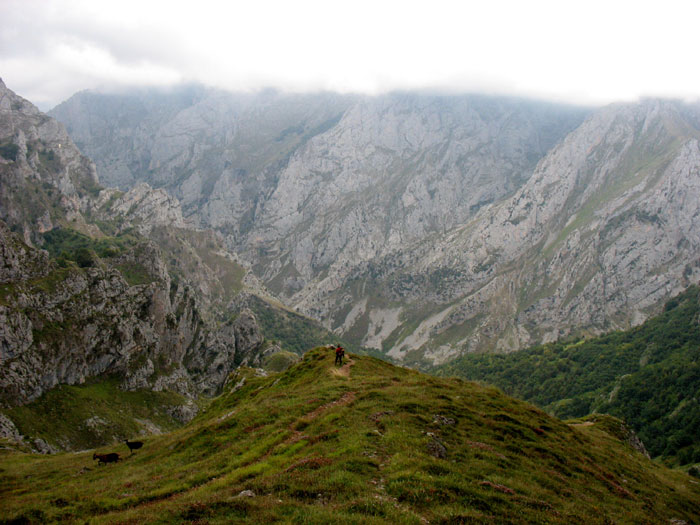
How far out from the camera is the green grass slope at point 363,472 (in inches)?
733

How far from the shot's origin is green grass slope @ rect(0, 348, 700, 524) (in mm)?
18625

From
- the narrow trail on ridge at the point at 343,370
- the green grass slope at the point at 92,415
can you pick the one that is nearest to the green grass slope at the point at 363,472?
the narrow trail on ridge at the point at 343,370

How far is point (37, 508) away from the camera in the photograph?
66.5 ft

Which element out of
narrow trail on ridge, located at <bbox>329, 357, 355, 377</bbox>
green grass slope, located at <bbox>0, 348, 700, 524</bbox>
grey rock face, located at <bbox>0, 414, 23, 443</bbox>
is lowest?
grey rock face, located at <bbox>0, 414, 23, 443</bbox>

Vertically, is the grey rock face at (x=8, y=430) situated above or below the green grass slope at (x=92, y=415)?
above

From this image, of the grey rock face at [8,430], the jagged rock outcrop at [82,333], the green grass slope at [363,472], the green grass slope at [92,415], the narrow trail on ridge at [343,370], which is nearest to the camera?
the green grass slope at [363,472]

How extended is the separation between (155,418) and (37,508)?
10905 centimetres

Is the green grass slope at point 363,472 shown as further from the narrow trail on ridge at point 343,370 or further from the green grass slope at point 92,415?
the green grass slope at point 92,415

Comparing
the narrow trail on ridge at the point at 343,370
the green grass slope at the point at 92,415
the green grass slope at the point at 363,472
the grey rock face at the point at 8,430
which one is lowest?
the green grass slope at the point at 92,415

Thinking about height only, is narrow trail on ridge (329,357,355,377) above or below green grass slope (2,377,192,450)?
above

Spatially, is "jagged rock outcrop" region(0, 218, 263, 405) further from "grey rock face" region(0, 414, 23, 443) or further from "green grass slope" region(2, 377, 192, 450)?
"grey rock face" region(0, 414, 23, 443)

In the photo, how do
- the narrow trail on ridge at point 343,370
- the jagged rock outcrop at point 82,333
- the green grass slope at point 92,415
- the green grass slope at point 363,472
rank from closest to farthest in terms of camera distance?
the green grass slope at point 363,472 < the narrow trail on ridge at point 343,370 < the green grass slope at point 92,415 < the jagged rock outcrop at point 82,333

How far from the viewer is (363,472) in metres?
22.2

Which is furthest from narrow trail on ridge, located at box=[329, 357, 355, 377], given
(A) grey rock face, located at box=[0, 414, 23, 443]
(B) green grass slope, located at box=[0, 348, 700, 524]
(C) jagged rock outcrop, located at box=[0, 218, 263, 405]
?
(C) jagged rock outcrop, located at box=[0, 218, 263, 405]
